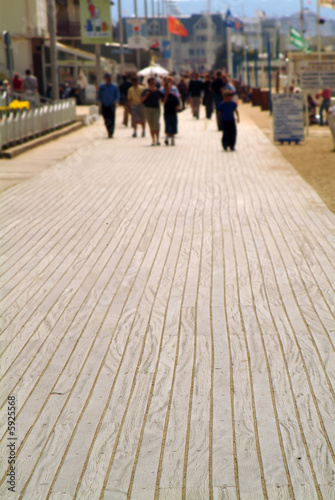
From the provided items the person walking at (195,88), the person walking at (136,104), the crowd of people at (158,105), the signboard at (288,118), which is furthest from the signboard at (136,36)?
the signboard at (288,118)

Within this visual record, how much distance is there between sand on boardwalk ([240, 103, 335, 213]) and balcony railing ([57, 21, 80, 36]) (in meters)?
21.3

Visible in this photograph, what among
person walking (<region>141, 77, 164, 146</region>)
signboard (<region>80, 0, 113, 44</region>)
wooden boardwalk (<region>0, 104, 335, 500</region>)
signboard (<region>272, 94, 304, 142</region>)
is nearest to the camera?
wooden boardwalk (<region>0, 104, 335, 500</region>)

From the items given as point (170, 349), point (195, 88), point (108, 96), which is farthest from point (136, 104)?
point (170, 349)

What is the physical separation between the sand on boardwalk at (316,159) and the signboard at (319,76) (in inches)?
51.5

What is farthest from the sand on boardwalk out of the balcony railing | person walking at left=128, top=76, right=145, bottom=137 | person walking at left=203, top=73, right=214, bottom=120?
the balcony railing

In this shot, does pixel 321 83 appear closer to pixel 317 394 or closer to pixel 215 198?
pixel 215 198

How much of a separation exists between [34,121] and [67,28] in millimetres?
23744

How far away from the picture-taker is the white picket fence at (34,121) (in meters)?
18.5

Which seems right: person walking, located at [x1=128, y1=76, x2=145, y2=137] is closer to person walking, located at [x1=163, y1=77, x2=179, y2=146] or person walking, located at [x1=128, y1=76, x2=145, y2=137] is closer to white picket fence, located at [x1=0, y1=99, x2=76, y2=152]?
person walking, located at [x1=163, y1=77, x2=179, y2=146]

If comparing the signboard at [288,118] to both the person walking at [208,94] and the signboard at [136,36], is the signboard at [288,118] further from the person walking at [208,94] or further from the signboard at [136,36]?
the signboard at [136,36]

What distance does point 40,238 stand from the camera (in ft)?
28.7

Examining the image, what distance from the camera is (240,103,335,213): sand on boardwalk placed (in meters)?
12.2

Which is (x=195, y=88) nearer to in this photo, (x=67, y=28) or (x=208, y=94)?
(x=208, y=94)

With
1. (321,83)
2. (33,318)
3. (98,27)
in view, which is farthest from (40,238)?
(98,27)
